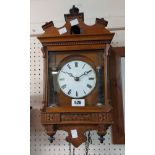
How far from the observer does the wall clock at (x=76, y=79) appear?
1.16 meters

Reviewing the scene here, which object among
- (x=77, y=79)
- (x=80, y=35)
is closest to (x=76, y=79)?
(x=77, y=79)

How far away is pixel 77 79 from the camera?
3.97ft

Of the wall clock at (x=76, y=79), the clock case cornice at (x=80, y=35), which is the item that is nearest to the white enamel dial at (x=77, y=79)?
the wall clock at (x=76, y=79)

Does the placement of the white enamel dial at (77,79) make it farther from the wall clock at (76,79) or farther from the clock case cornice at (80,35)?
the clock case cornice at (80,35)

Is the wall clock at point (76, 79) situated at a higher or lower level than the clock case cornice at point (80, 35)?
lower

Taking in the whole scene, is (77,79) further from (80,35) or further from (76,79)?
(80,35)

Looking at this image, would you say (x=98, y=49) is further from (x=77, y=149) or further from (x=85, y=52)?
(x=77, y=149)

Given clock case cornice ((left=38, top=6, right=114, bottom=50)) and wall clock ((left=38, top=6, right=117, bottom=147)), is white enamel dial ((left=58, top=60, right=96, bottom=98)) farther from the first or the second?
clock case cornice ((left=38, top=6, right=114, bottom=50))

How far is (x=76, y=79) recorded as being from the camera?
1.21m

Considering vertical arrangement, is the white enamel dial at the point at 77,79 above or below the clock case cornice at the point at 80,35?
below

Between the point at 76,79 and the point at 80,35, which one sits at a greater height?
the point at 80,35

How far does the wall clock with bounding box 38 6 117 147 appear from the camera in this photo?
1164mm

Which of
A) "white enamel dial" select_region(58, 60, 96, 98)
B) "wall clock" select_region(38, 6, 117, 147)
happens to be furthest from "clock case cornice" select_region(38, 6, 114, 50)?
"white enamel dial" select_region(58, 60, 96, 98)
